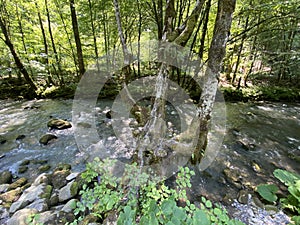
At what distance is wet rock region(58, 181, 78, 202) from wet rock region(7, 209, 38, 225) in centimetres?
39

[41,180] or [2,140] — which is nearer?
[41,180]

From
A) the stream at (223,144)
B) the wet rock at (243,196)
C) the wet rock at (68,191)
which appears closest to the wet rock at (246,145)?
the stream at (223,144)

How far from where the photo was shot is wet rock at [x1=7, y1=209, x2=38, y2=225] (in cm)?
223

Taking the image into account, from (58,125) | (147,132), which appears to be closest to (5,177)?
(58,125)

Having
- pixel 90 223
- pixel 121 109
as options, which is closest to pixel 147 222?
pixel 90 223

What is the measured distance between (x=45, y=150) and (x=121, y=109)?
329cm

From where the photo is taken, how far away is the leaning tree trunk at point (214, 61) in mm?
2488

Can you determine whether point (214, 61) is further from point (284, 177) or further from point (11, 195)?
point (11, 195)

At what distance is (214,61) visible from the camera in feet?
8.82

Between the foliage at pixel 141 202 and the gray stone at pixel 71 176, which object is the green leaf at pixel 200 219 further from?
the gray stone at pixel 71 176

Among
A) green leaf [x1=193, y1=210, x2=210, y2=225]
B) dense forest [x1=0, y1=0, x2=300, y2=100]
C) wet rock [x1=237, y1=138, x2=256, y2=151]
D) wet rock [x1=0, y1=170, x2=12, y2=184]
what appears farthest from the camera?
dense forest [x1=0, y1=0, x2=300, y2=100]

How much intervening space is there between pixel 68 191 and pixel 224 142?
384cm

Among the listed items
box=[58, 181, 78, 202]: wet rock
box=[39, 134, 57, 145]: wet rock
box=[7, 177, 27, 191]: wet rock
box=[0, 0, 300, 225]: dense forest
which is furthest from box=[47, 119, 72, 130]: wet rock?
box=[58, 181, 78, 202]: wet rock

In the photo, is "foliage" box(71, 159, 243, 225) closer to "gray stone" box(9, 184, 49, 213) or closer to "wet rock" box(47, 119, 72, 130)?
"gray stone" box(9, 184, 49, 213)
